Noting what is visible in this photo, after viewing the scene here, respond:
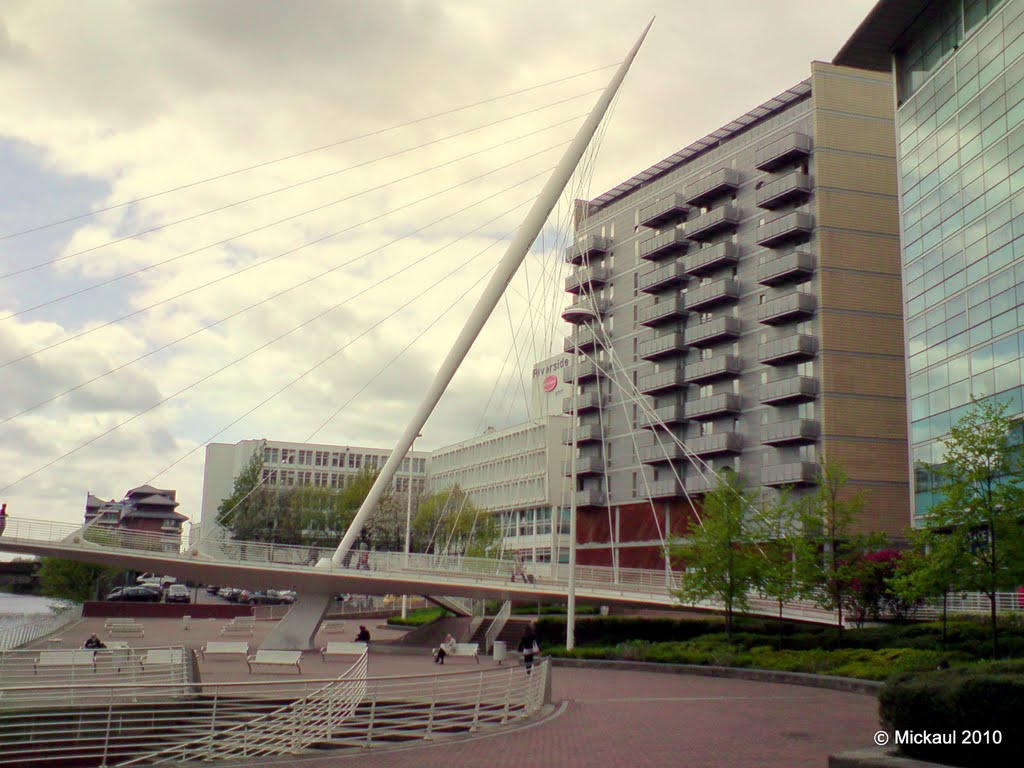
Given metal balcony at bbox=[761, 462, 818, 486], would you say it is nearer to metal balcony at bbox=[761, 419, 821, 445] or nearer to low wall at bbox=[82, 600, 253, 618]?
metal balcony at bbox=[761, 419, 821, 445]

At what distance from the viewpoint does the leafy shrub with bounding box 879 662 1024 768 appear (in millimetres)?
11258

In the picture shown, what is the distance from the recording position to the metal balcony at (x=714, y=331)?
68188 mm

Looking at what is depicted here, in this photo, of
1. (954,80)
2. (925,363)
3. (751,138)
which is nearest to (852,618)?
(925,363)

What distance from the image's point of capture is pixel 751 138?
233 ft

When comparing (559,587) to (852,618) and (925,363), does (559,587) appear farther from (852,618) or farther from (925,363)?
(925,363)

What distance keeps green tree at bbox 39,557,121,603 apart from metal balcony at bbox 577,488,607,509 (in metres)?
38.8

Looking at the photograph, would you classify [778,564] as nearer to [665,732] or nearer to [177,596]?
[665,732]

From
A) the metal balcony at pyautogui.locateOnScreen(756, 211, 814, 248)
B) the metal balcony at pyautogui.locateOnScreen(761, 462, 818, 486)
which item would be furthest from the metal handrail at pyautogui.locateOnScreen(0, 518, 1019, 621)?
the metal balcony at pyautogui.locateOnScreen(756, 211, 814, 248)

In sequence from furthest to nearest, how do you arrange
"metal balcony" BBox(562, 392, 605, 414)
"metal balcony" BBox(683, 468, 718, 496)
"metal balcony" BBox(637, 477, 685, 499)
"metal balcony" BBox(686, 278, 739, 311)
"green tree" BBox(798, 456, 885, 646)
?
1. "metal balcony" BBox(562, 392, 605, 414)
2. "metal balcony" BBox(637, 477, 685, 499)
3. "metal balcony" BBox(686, 278, 739, 311)
4. "metal balcony" BBox(683, 468, 718, 496)
5. "green tree" BBox(798, 456, 885, 646)

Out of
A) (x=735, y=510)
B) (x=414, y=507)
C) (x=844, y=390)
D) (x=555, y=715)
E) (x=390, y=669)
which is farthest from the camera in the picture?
(x=414, y=507)

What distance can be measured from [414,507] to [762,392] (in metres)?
43.5

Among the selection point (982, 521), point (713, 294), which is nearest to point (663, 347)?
point (713, 294)

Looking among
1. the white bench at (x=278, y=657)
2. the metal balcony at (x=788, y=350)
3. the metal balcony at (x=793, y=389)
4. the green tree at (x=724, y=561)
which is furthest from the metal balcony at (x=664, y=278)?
the white bench at (x=278, y=657)

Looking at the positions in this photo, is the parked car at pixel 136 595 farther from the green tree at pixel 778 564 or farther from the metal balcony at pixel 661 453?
the green tree at pixel 778 564
